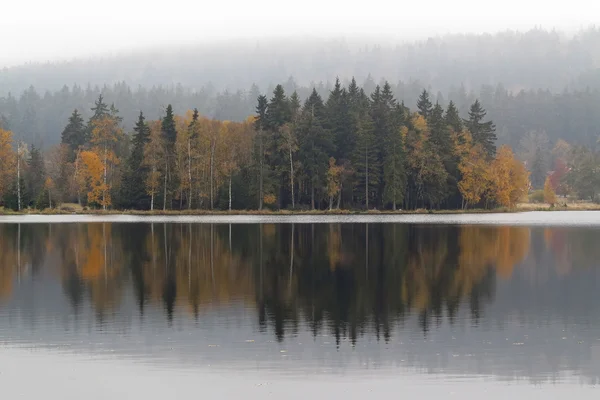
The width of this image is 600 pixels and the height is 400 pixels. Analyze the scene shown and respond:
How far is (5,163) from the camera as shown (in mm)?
103188

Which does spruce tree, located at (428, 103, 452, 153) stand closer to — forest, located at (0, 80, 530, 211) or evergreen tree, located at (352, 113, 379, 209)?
forest, located at (0, 80, 530, 211)

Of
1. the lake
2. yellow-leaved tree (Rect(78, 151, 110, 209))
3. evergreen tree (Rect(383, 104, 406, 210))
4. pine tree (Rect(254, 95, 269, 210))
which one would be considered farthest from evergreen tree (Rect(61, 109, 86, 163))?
the lake

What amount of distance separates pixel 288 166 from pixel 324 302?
263 feet

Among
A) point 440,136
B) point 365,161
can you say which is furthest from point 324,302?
point 440,136

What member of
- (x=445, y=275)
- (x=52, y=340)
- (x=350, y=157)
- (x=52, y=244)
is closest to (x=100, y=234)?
(x=52, y=244)

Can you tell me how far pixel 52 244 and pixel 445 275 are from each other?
95.2 ft

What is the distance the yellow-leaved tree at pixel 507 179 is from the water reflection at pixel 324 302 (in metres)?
60.4

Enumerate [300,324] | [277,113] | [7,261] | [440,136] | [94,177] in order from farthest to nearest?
[277,113] → [440,136] → [94,177] → [7,261] → [300,324]

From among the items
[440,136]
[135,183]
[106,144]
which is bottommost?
[135,183]

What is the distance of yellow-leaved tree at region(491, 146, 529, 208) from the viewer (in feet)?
349

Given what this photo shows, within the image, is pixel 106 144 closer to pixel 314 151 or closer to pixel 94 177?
pixel 94 177

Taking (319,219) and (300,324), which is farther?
(319,219)

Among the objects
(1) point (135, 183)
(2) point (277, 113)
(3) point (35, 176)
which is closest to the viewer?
(1) point (135, 183)

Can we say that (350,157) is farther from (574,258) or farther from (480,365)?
(480,365)
